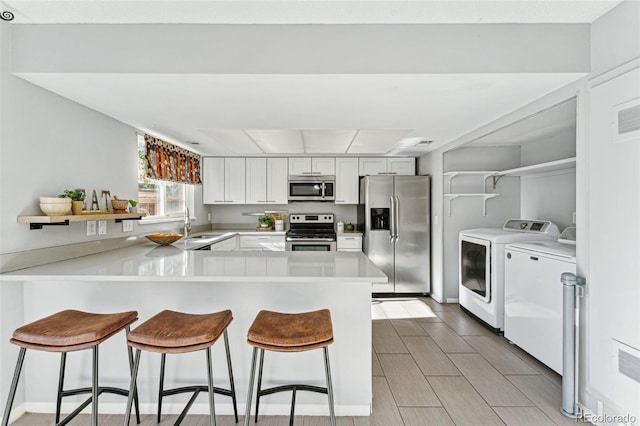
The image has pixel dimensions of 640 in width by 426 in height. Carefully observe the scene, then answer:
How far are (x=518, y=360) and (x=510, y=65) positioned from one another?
2.33 m

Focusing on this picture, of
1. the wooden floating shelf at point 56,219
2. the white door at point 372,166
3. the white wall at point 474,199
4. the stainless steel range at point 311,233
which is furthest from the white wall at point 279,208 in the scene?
the wooden floating shelf at point 56,219

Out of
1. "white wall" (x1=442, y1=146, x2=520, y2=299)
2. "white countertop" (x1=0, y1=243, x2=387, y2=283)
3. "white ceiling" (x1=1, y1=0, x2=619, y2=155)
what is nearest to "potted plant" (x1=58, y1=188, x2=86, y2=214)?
"white countertop" (x1=0, y1=243, x2=387, y2=283)

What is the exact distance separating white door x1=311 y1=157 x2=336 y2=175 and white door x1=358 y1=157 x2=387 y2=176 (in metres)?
0.41

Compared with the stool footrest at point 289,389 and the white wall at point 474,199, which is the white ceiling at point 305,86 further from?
the stool footrest at point 289,389

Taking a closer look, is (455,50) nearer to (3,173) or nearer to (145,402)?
(3,173)

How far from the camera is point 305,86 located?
6.72ft

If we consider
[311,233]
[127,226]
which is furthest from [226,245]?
[127,226]

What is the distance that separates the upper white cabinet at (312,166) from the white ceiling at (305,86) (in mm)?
1767

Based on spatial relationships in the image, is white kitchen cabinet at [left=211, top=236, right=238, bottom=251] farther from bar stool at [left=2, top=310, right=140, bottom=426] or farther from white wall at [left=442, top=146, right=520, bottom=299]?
white wall at [left=442, top=146, right=520, bottom=299]

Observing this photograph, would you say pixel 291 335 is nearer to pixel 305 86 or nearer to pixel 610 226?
pixel 305 86

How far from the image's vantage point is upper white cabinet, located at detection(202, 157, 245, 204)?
4969 millimetres

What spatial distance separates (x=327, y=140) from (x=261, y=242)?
2.01m

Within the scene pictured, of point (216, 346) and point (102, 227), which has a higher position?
point (102, 227)
